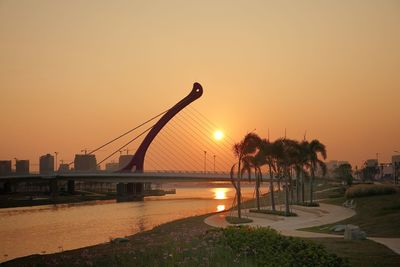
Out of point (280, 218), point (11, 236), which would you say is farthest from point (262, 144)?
point (11, 236)

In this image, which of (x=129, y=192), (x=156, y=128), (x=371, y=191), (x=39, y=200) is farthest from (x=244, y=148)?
(x=129, y=192)

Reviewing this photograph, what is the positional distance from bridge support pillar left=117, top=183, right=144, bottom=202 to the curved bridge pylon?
284 inches

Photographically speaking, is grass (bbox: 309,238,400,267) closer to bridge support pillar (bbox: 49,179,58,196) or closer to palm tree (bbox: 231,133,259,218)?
palm tree (bbox: 231,133,259,218)

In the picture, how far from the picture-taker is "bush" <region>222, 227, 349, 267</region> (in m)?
13.1

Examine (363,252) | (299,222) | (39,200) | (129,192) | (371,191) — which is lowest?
(39,200)

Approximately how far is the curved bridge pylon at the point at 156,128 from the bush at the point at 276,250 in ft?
305

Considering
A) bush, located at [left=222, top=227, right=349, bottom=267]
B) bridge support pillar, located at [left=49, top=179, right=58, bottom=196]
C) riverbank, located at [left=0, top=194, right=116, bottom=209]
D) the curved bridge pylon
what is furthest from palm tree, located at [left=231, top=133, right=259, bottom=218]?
bridge support pillar, located at [left=49, top=179, right=58, bottom=196]

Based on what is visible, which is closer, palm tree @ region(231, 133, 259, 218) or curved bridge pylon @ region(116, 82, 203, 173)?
palm tree @ region(231, 133, 259, 218)

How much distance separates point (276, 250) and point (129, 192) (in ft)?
345

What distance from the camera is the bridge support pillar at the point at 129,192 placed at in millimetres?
111562

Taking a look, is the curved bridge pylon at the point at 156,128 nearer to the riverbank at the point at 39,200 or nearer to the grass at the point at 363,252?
the riverbank at the point at 39,200

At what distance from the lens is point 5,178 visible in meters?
108

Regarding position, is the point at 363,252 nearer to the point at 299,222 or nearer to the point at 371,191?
the point at 299,222

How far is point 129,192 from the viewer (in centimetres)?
11662
